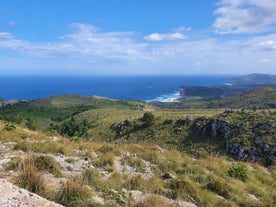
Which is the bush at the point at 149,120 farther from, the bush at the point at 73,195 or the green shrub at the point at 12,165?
the bush at the point at 73,195

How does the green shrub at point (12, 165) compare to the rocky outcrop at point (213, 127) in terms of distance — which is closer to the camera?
the green shrub at point (12, 165)

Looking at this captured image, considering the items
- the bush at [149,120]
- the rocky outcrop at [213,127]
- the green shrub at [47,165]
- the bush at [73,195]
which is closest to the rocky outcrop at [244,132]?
the rocky outcrop at [213,127]

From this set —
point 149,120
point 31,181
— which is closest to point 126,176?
point 31,181

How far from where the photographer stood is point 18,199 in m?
5.19

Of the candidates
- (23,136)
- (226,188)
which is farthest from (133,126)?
→ (226,188)

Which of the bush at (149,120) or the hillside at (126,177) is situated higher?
the hillside at (126,177)

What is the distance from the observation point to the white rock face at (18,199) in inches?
197

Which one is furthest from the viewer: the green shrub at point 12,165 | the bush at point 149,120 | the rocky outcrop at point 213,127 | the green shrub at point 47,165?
the bush at point 149,120

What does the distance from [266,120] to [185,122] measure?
18.0 metres

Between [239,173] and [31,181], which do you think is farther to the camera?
[239,173]

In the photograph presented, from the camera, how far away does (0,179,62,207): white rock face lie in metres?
5.00

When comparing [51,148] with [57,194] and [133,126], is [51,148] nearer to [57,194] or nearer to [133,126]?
[57,194]

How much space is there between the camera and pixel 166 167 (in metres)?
12.1

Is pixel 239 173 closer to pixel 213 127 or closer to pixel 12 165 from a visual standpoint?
pixel 12 165
